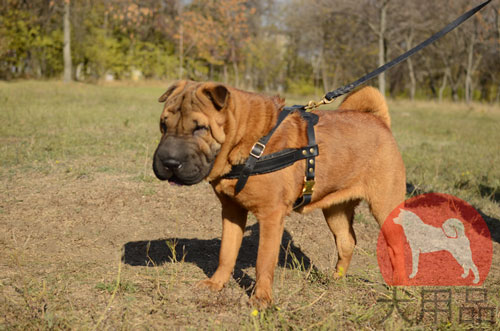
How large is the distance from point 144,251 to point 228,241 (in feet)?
4.32

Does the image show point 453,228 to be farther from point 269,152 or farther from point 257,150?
point 257,150

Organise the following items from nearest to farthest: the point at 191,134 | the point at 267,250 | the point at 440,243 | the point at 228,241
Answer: the point at 191,134, the point at 267,250, the point at 228,241, the point at 440,243

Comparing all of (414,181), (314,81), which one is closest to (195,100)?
(414,181)

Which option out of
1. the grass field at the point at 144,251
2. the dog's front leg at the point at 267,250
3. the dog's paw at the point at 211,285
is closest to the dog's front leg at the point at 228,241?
the dog's paw at the point at 211,285

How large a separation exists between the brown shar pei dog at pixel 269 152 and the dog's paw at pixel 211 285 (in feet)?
0.04

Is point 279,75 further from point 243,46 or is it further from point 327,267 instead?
point 327,267

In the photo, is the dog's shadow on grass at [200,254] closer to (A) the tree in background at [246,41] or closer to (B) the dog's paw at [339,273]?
(B) the dog's paw at [339,273]

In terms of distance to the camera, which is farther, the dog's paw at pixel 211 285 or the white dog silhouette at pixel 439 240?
the white dog silhouette at pixel 439 240

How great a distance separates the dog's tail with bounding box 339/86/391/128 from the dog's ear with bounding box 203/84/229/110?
1.85m

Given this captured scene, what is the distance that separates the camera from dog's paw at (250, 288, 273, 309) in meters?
3.27

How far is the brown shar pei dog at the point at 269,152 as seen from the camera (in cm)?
298

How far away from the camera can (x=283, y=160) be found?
335cm

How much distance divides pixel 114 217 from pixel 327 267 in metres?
2.64

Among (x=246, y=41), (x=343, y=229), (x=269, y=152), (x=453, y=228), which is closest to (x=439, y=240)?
(x=453, y=228)
